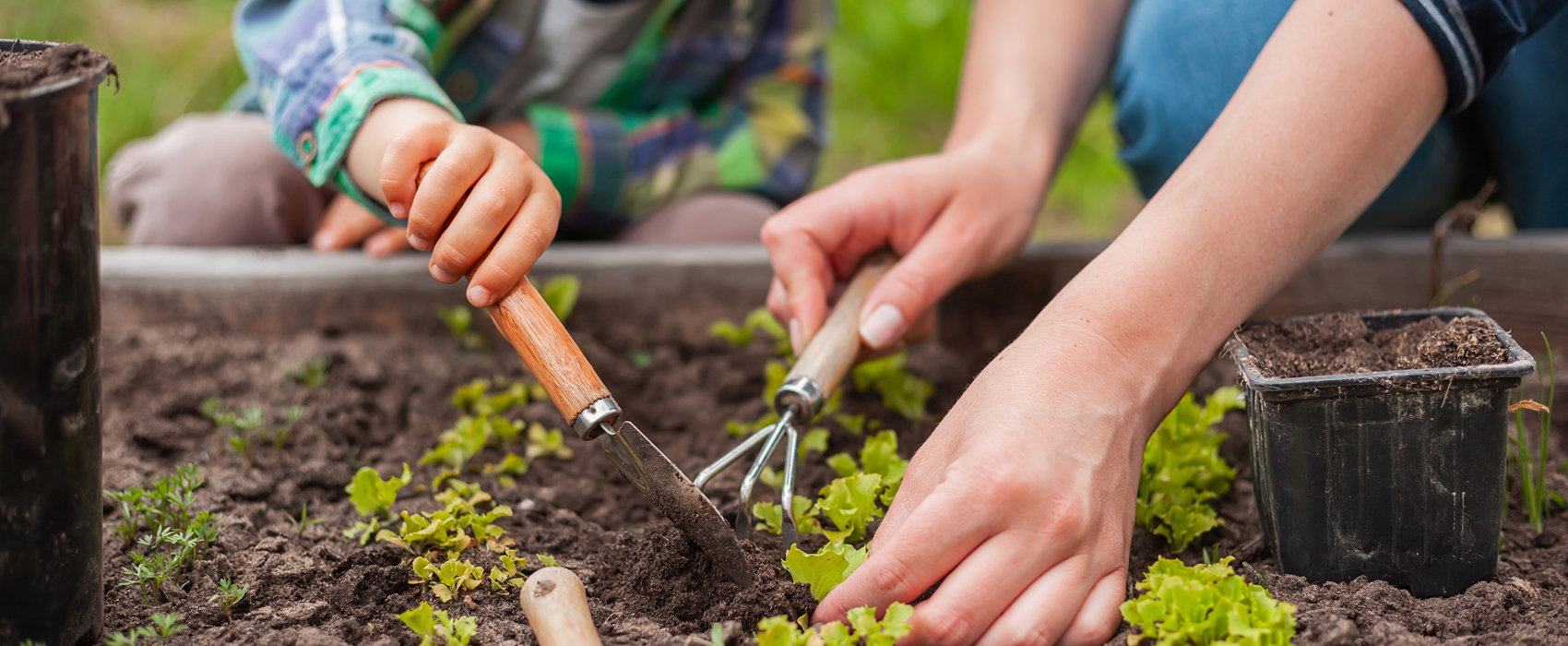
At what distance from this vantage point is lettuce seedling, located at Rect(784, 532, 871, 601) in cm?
120

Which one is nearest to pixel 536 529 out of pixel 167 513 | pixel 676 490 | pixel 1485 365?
pixel 676 490

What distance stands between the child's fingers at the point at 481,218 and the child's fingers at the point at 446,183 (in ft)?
0.04

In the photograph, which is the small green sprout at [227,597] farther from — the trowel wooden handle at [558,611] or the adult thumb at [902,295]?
the adult thumb at [902,295]

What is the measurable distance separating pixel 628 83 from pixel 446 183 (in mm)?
1499

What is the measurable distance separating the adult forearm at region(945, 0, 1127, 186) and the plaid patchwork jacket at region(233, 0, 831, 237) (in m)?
0.76

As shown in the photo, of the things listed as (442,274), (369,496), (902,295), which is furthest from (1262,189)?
(369,496)

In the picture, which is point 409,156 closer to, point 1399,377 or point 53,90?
point 53,90

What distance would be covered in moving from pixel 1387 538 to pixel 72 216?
1.48 meters

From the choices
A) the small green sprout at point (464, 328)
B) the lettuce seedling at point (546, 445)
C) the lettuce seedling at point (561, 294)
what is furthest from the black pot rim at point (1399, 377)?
the small green sprout at point (464, 328)

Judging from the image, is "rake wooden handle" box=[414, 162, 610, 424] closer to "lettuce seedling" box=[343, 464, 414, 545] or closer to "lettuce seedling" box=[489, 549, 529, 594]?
"lettuce seedling" box=[489, 549, 529, 594]

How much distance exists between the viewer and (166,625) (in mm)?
1131

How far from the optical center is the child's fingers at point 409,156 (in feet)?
4.07

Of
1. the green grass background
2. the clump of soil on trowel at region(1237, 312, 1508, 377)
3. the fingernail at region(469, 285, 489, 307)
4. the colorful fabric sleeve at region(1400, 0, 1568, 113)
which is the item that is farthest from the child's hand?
the green grass background

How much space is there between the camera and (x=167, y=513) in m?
1.40
